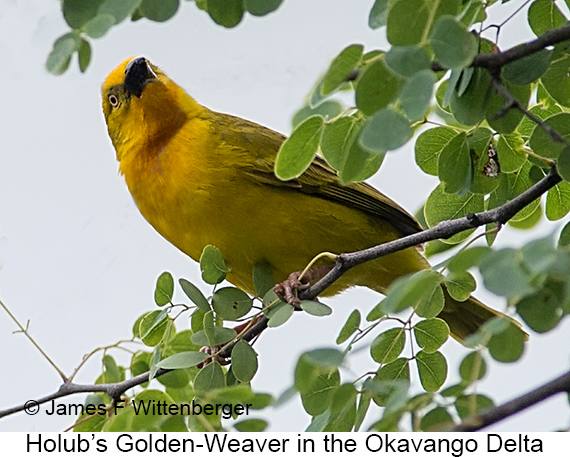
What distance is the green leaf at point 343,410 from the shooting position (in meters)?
1.70

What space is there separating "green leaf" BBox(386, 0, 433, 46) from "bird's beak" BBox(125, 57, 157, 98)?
2360mm

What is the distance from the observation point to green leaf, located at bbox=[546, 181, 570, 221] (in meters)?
2.52

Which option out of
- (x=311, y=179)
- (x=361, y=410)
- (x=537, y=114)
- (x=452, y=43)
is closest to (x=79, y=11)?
(x=452, y=43)

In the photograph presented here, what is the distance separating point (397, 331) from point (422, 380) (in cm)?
20

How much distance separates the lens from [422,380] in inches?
95.1

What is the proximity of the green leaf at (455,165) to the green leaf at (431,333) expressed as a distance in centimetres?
41

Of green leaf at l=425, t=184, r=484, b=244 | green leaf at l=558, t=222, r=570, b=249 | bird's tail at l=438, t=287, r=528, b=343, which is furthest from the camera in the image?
bird's tail at l=438, t=287, r=528, b=343

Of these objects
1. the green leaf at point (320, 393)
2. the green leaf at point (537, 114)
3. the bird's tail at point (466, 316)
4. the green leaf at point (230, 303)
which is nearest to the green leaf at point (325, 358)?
the green leaf at point (320, 393)

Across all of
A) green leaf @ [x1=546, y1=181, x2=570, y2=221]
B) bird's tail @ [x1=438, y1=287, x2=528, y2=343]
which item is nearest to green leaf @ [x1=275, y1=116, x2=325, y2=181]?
green leaf @ [x1=546, y1=181, x2=570, y2=221]

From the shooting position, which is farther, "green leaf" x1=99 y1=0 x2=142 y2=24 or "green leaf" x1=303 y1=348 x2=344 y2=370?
"green leaf" x1=99 y1=0 x2=142 y2=24

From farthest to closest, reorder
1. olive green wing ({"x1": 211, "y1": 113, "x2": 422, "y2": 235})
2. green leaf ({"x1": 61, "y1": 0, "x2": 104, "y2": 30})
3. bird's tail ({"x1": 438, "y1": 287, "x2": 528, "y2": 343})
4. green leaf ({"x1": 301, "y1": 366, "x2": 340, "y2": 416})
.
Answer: bird's tail ({"x1": 438, "y1": 287, "x2": 528, "y2": 343}) < olive green wing ({"x1": 211, "y1": 113, "x2": 422, "y2": 235}) < green leaf ({"x1": 301, "y1": 366, "x2": 340, "y2": 416}) < green leaf ({"x1": 61, "y1": 0, "x2": 104, "y2": 30})

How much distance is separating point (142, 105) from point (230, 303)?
1.49 metres

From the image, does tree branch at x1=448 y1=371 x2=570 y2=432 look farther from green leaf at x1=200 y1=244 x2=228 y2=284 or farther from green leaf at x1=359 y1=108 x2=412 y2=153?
green leaf at x1=200 y1=244 x2=228 y2=284
